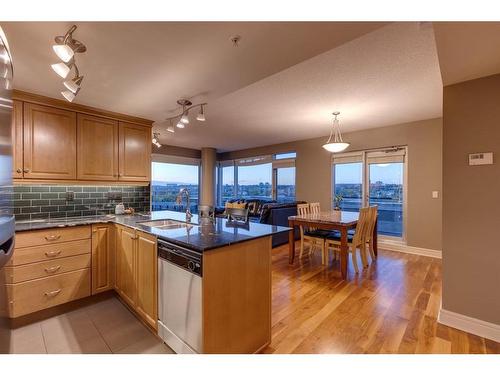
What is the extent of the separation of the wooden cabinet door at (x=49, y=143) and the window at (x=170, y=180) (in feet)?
12.8

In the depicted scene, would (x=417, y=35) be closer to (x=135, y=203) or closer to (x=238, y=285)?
(x=238, y=285)

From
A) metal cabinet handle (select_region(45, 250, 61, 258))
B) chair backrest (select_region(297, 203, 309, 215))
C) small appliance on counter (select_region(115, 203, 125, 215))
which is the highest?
small appliance on counter (select_region(115, 203, 125, 215))

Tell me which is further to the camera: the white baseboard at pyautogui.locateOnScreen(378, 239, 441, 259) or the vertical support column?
the vertical support column

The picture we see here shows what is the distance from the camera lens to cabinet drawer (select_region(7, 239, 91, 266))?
2.01m

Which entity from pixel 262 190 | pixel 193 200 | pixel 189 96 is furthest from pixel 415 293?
pixel 193 200

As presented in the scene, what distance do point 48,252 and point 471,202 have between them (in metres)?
3.82

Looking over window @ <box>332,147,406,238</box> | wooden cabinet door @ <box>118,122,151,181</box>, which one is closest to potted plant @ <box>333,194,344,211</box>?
window @ <box>332,147,406,238</box>

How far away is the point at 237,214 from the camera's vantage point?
2.35 metres

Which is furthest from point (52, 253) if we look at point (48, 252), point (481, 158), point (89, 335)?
point (481, 158)

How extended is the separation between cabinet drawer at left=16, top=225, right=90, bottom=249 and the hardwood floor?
2.10 metres

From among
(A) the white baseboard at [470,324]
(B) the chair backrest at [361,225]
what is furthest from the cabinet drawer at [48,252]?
(A) the white baseboard at [470,324]

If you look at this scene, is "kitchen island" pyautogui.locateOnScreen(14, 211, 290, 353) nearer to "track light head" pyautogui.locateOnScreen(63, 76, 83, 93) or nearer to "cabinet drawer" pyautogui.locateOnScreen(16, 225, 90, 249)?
"cabinet drawer" pyautogui.locateOnScreen(16, 225, 90, 249)

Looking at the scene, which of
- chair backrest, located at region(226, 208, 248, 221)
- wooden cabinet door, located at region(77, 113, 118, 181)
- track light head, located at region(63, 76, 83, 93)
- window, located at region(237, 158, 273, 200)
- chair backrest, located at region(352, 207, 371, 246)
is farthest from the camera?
window, located at region(237, 158, 273, 200)

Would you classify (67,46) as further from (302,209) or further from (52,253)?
(302,209)
